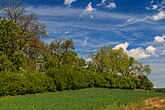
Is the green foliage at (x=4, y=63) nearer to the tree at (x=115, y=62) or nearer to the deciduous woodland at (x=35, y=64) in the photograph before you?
the deciduous woodland at (x=35, y=64)

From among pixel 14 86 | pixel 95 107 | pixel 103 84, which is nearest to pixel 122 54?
pixel 103 84

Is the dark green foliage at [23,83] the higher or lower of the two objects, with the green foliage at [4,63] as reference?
lower

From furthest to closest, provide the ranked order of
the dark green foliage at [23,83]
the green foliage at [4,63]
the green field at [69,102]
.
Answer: the green foliage at [4,63], the dark green foliage at [23,83], the green field at [69,102]

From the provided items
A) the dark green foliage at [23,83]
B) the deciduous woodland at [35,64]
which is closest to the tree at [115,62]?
the deciduous woodland at [35,64]

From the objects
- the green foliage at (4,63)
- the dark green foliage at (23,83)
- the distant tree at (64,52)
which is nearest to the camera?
the dark green foliage at (23,83)

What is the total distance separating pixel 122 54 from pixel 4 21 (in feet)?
165

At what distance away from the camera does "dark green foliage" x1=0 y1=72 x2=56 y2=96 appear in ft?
143

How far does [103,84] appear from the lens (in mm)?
71188

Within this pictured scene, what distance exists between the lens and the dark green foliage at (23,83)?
43.5 meters

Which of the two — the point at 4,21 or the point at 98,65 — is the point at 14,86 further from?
the point at 98,65

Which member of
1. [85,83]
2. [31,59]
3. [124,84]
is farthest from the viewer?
[124,84]

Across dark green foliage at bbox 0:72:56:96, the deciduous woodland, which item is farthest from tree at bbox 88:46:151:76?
dark green foliage at bbox 0:72:56:96

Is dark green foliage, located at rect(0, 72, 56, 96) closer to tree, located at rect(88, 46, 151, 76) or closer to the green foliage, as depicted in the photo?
the green foliage

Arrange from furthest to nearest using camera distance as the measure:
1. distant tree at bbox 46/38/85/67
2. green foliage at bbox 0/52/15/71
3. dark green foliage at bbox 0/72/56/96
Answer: distant tree at bbox 46/38/85/67, green foliage at bbox 0/52/15/71, dark green foliage at bbox 0/72/56/96
